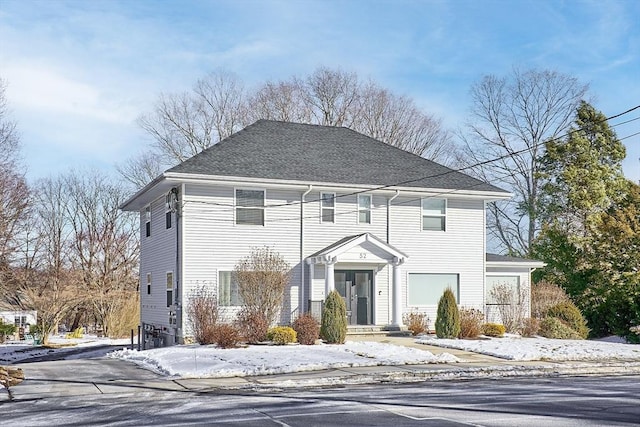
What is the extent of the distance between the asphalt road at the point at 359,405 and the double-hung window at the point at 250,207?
11.0 metres

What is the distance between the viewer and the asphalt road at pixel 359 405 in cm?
1178

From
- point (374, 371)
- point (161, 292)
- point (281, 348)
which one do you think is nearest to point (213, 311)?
point (281, 348)

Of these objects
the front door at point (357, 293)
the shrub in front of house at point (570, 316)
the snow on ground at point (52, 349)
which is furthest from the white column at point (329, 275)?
the snow on ground at point (52, 349)

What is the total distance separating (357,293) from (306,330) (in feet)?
17.1

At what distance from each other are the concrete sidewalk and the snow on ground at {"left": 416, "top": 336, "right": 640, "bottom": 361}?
83 cm

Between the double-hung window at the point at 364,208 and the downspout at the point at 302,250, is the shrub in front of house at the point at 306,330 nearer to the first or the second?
the downspout at the point at 302,250

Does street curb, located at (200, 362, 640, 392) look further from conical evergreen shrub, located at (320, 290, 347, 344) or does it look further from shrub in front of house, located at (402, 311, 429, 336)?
shrub in front of house, located at (402, 311, 429, 336)

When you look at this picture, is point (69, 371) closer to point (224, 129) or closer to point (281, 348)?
point (281, 348)

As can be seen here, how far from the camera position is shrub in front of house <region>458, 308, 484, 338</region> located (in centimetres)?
2786

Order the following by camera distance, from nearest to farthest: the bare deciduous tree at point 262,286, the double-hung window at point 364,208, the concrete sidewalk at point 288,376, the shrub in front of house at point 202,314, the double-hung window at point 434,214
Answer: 1. the concrete sidewalk at point 288,376
2. the shrub in front of house at point 202,314
3. the bare deciduous tree at point 262,286
4. the double-hung window at point 364,208
5. the double-hung window at point 434,214

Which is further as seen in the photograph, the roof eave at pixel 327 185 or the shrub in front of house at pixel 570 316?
the shrub in front of house at pixel 570 316

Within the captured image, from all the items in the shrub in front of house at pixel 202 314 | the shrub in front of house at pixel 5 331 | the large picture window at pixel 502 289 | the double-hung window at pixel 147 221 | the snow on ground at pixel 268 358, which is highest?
the double-hung window at pixel 147 221

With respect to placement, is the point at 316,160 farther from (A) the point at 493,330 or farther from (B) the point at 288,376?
(B) the point at 288,376

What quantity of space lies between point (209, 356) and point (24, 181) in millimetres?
25988
